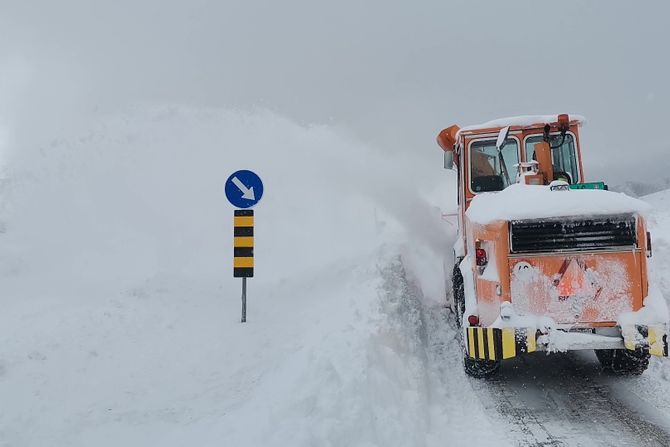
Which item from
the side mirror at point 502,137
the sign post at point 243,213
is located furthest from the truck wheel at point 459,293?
the sign post at point 243,213

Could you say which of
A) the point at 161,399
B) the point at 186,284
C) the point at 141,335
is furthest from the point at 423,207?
the point at 161,399

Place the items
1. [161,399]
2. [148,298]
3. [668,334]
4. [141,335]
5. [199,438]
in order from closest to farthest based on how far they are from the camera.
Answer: [199,438], [161,399], [668,334], [141,335], [148,298]

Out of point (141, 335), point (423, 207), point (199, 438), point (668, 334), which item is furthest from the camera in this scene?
point (423, 207)

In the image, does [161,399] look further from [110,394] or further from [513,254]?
[513,254]

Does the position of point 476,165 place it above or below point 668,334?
above

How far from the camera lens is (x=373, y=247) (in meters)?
12.0

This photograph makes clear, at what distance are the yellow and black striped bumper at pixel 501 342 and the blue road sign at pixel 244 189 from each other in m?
3.29

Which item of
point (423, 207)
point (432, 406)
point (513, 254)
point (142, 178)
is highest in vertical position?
point (142, 178)

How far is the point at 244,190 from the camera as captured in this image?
6930mm

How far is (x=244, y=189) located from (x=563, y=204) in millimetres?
3849

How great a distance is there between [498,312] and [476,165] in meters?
2.71

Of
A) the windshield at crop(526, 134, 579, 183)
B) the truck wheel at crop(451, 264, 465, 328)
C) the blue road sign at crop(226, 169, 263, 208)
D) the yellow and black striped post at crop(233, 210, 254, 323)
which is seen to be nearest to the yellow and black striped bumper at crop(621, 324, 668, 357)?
the truck wheel at crop(451, 264, 465, 328)

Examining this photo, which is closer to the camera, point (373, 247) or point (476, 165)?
point (476, 165)

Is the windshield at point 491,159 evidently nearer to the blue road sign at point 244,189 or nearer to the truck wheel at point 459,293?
the truck wheel at point 459,293
